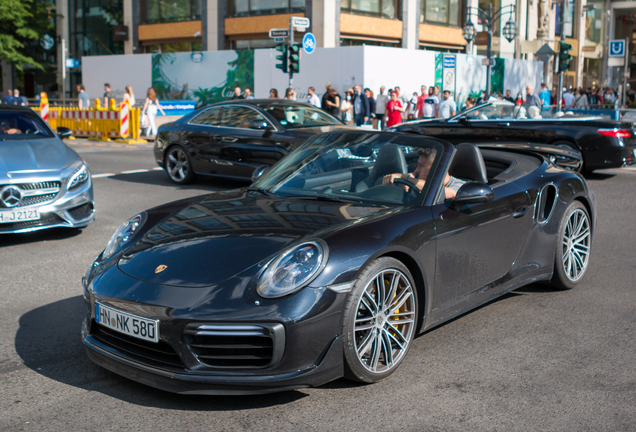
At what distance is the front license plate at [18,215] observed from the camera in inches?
271

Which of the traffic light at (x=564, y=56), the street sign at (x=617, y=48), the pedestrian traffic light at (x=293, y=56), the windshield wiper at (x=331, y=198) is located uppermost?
the street sign at (x=617, y=48)

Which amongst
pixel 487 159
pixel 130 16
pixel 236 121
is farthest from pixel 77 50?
pixel 487 159

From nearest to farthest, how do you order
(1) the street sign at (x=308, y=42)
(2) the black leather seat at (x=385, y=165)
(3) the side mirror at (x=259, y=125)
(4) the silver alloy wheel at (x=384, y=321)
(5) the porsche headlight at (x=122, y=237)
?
(4) the silver alloy wheel at (x=384, y=321) < (5) the porsche headlight at (x=122, y=237) < (2) the black leather seat at (x=385, y=165) < (3) the side mirror at (x=259, y=125) < (1) the street sign at (x=308, y=42)

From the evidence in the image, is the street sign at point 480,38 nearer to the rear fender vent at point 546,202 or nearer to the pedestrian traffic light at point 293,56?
the pedestrian traffic light at point 293,56

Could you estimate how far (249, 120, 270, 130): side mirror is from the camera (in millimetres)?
11133

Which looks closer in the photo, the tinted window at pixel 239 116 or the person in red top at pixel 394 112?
the tinted window at pixel 239 116

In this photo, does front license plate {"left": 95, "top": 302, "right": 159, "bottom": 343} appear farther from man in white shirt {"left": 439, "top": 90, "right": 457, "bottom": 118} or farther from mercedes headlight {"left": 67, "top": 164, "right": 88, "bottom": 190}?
man in white shirt {"left": 439, "top": 90, "right": 457, "bottom": 118}

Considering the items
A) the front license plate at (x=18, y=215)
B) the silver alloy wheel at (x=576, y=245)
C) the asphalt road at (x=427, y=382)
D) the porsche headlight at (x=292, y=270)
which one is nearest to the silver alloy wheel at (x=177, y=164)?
the front license plate at (x=18, y=215)

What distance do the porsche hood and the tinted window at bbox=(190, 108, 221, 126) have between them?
774 centimetres

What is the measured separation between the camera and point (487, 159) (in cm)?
555

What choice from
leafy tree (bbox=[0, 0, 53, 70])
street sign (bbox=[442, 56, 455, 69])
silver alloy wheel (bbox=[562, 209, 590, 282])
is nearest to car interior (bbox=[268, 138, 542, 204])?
silver alloy wheel (bbox=[562, 209, 590, 282])

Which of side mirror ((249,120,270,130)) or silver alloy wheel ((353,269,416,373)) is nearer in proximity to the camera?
silver alloy wheel ((353,269,416,373))

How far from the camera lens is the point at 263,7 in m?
36.6

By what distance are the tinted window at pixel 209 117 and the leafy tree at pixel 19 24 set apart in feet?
107
